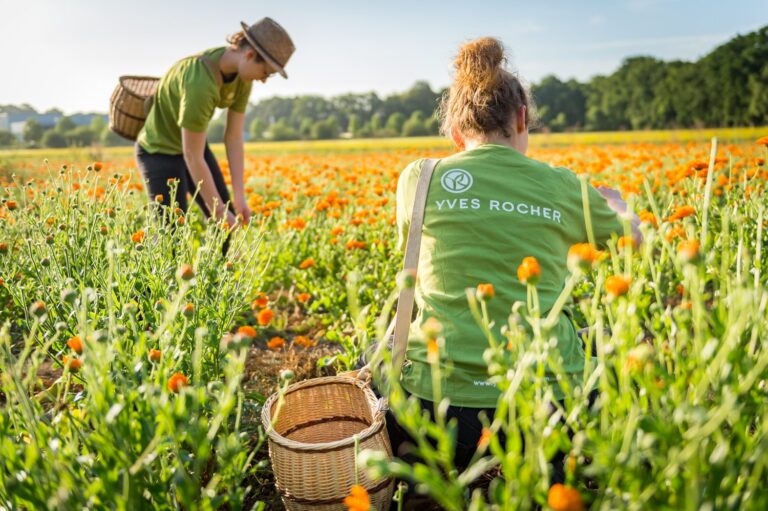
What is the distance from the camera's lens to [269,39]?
10.5ft

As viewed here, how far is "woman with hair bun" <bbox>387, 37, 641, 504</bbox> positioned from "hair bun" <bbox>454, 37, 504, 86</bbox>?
29 millimetres

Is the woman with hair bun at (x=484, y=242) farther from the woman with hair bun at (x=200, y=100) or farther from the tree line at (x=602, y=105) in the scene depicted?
the tree line at (x=602, y=105)

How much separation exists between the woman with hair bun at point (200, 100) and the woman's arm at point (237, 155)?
0.26 ft

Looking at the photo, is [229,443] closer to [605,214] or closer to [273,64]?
[605,214]

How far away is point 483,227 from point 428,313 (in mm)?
319

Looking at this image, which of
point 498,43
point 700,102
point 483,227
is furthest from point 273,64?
point 700,102

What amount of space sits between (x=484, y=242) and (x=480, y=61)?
64cm

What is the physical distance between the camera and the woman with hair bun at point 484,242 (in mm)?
1766

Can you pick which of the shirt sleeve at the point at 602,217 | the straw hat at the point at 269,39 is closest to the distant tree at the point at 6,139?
the straw hat at the point at 269,39

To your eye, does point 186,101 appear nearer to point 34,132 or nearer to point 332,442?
point 332,442

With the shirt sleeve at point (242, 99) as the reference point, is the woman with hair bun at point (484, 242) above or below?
below

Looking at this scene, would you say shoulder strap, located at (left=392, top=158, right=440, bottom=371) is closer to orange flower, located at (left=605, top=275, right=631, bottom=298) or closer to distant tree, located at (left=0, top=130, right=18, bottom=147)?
orange flower, located at (left=605, top=275, right=631, bottom=298)

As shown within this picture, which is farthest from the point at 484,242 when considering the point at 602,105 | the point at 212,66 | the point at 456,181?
the point at 602,105

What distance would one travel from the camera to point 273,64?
3.23m
